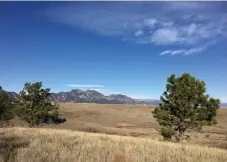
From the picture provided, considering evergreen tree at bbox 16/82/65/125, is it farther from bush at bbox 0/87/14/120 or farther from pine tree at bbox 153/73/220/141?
pine tree at bbox 153/73/220/141

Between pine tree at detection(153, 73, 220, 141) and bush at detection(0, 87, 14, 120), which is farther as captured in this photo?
bush at detection(0, 87, 14, 120)

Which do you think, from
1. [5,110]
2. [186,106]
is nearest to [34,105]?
[5,110]

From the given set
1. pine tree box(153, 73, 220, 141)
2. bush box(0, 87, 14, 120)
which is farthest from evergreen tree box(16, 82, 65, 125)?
pine tree box(153, 73, 220, 141)

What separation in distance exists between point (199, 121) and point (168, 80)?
4479 millimetres

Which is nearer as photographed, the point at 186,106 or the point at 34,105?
the point at 186,106

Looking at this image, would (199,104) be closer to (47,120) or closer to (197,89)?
(197,89)

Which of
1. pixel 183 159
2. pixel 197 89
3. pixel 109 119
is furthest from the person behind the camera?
pixel 109 119

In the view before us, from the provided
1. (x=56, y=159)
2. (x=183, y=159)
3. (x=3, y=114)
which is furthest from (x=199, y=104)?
(x=3, y=114)

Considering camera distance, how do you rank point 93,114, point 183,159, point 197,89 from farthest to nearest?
point 93,114 → point 197,89 → point 183,159

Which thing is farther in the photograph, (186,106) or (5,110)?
(5,110)

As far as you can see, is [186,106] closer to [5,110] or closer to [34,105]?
[34,105]

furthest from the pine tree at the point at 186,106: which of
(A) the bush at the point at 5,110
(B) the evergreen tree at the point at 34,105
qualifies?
(A) the bush at the point at 5,110

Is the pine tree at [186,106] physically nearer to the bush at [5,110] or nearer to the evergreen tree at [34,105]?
the evergreen tree at [34,105]

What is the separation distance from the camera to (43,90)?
37.4 meters
